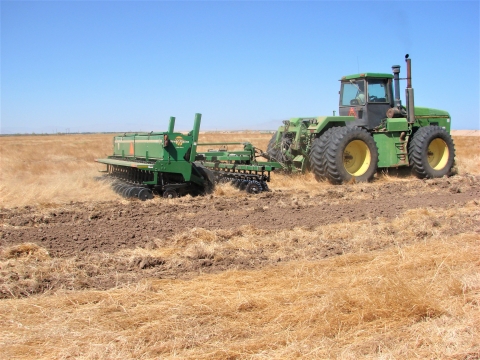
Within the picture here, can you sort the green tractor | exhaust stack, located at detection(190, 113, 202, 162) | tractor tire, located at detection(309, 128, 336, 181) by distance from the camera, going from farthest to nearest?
the green tractor, tractor tire, located at detection(309, 128, 336, 181), exhaust stack, located at detection(190, 113, 202, 162)

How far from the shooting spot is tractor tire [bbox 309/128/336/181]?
449 inches

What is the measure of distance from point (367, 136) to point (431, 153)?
2512 mm

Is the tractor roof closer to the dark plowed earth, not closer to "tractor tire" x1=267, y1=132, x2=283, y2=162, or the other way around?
"tractor tire" x1=267, y1=132, x2=283, y2=162

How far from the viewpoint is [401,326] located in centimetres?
366

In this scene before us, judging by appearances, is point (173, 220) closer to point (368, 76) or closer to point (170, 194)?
Answer: point (170, 194)

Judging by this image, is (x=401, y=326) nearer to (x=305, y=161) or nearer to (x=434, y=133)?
(x=305, y=161)

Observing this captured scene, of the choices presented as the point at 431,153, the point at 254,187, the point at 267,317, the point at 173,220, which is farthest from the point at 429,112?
the point at 267,317

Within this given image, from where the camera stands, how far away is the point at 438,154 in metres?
13.3

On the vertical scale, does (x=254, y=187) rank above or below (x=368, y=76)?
below

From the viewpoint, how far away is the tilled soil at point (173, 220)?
516 centimetres

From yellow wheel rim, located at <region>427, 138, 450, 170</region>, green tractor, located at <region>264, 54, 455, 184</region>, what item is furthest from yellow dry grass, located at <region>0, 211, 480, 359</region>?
yellow wheel rim, located at <region>427, 138, 450, 170</region>

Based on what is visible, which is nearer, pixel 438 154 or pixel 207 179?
pixel 207 179

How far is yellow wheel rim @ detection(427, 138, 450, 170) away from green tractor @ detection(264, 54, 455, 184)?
0.02 m

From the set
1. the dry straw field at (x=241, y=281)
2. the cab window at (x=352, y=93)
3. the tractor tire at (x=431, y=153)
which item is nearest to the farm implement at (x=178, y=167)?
the dry straw field at (x=241, y=281)
